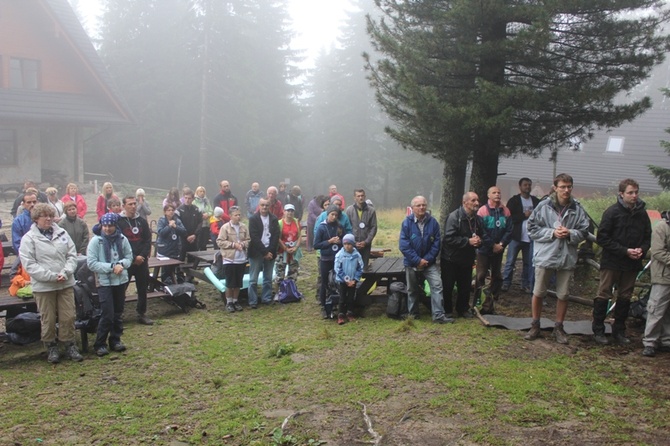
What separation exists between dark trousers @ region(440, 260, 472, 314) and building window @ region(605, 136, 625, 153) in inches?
1087

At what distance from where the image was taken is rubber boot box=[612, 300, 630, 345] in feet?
22.8

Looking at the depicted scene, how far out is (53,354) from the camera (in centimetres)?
698

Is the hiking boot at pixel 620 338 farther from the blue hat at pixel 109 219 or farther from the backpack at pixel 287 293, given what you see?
the blue hat at pixel 109 219

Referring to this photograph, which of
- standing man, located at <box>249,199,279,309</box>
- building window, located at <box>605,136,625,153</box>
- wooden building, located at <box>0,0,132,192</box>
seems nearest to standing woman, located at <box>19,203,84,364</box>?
standing man, located at <box>249,199,279,309</box>

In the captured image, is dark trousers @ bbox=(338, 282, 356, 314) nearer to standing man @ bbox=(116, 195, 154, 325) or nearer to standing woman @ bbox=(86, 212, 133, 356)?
standing man @ bbox=(116, 195, 154, 325)

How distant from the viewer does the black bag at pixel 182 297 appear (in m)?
9.45

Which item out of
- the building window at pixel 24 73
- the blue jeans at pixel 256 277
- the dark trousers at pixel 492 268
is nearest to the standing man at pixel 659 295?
the dark trousers at pixel 492 268

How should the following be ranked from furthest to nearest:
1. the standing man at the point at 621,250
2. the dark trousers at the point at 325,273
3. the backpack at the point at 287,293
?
the backpack at the point at 287,293
the dark trousers at the point at 325,273
the standing man at the point at 621,250

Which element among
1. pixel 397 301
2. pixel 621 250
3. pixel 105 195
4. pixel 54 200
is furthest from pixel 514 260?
pixel 54 200

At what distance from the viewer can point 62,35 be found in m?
23.8

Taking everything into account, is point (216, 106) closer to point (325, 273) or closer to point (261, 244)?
point (261, 244)

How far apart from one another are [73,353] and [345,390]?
3690 millimetres

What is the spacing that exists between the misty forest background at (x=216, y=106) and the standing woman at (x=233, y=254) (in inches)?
935

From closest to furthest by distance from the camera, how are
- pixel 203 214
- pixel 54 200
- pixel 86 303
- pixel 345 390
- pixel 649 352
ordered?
1. pixel 345 390
2. pixel 649 352
3. pixel 86 303
4. pixel 54 200
5. pixel 203 214
